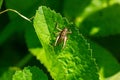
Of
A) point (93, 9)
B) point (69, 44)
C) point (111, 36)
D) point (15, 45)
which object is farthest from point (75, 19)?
point (69, 44)

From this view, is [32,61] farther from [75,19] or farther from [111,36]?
[111,36]

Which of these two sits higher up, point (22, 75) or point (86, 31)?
point (86, 31)

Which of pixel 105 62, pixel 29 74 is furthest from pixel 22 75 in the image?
pixel 105 62

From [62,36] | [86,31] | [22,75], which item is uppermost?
[86,31]

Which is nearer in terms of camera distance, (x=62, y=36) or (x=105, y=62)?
(x=62, y=36)

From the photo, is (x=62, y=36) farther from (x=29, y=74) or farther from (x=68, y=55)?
(x=29, y=74)

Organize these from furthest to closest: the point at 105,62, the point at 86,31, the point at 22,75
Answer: the point at 86,31, the point at 105,62, the point at 22,75

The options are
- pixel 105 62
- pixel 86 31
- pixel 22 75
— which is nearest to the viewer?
pixel 22 75
